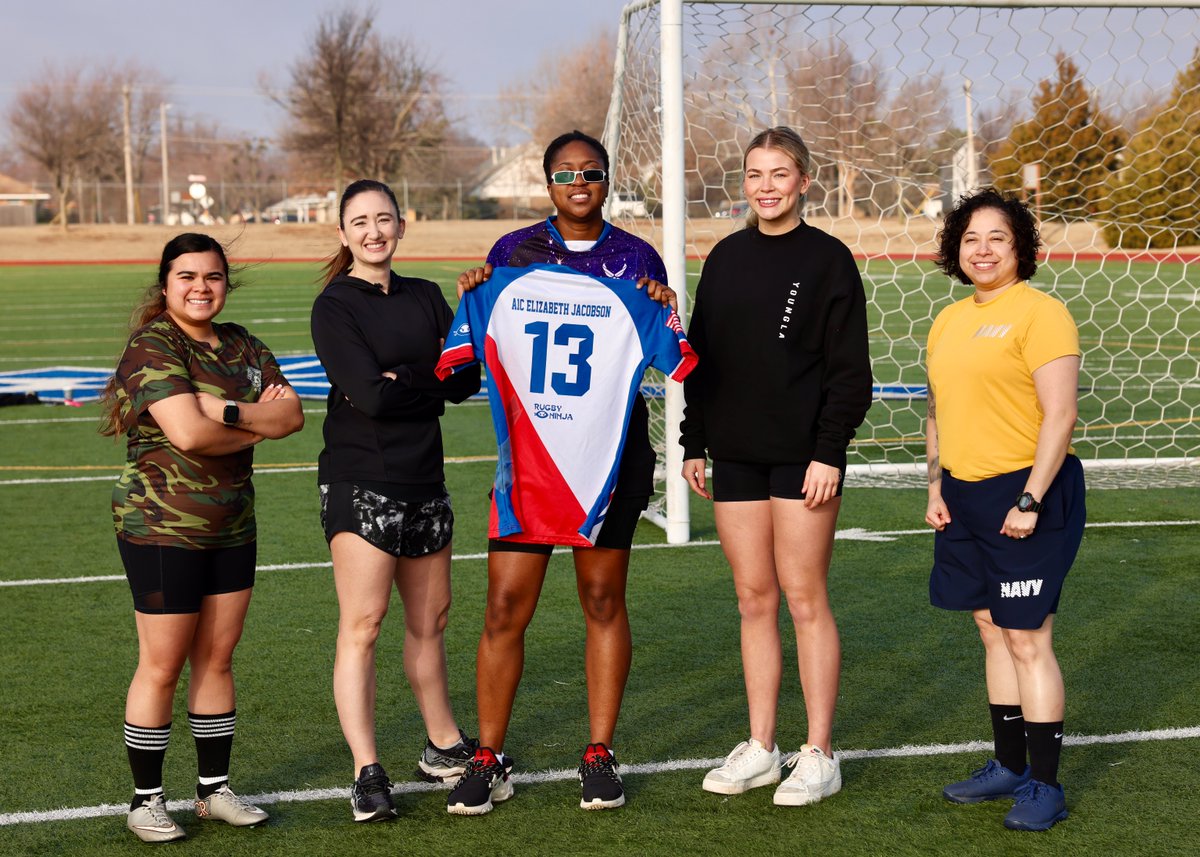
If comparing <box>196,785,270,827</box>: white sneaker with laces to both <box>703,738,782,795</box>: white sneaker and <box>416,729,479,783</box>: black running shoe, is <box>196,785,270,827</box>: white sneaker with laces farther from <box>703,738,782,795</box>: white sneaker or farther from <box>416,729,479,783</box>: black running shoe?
<box>703,738,782,795</box>: white sneaker

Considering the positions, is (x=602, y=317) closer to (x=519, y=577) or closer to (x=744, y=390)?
(x=744, y=390)

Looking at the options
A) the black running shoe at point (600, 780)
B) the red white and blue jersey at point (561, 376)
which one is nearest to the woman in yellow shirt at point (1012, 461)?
the red white and blue jersey at point (561, 376)

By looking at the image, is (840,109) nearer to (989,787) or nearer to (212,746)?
(989,787)

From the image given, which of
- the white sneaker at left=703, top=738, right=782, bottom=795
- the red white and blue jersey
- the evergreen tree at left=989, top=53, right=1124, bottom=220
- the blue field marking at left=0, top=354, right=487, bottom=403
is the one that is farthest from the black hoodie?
the evergreen tree at left=989, top=53, right=1124, bottom=220

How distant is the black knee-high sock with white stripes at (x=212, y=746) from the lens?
13.1 feet

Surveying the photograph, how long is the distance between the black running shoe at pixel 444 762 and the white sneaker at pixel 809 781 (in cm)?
97

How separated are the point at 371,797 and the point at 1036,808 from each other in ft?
6.18

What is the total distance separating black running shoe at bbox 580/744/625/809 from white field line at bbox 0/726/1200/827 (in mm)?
266

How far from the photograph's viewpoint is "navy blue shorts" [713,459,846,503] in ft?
13.3

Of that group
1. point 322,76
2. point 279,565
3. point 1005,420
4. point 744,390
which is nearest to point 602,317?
point 744,390

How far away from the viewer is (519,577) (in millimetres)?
4047

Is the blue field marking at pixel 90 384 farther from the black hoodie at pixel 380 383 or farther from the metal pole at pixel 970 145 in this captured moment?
the black hoodie at pixel 380 383

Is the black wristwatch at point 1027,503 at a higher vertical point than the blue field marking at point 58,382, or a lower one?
higher

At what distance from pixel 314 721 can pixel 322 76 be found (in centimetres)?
5509
